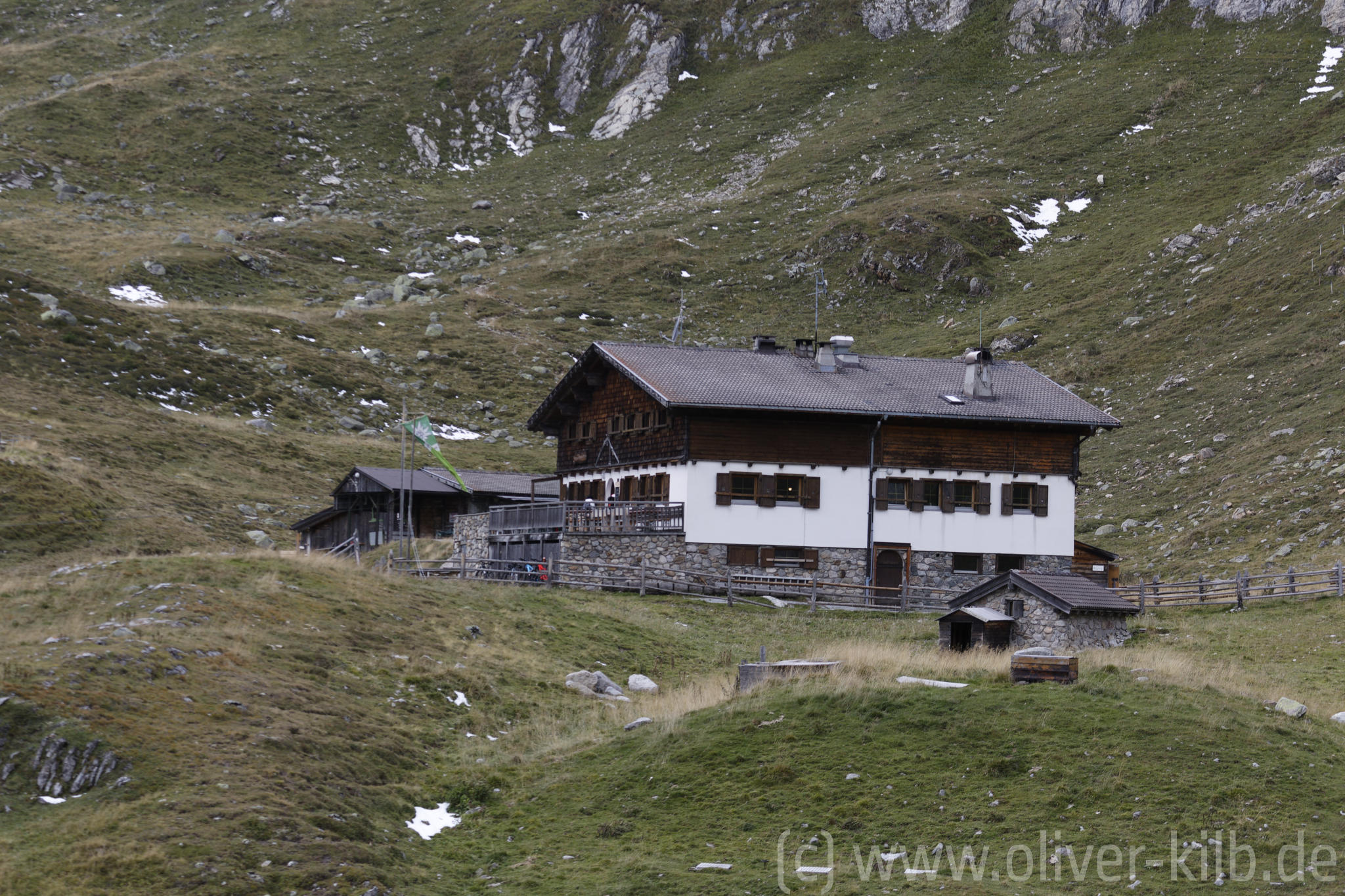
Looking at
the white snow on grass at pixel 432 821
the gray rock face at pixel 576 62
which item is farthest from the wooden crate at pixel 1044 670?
the gray rock face at pixel 576 62

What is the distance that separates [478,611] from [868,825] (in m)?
17.1

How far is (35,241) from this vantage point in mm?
99938

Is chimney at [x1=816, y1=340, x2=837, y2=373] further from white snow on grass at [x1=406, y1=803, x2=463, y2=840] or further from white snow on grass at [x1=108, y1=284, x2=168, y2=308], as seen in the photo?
white snow on grass at [x1=108, y1=284, x2=168, y2=308]

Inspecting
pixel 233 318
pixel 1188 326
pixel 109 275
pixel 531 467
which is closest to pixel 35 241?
pixel 109 275

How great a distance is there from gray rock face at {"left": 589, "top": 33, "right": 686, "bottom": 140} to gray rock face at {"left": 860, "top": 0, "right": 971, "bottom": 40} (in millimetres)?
22161

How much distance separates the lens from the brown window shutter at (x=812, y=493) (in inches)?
1895

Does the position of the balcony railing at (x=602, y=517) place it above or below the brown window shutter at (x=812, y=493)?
below

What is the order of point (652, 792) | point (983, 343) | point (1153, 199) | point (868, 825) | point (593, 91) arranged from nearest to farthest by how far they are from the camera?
1. point (868, 825)
2. point (652, 792)
3. point (983, 343)
4. point (1153, 199)
5. point (593, 91)

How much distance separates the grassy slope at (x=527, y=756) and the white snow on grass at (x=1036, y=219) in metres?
84.6

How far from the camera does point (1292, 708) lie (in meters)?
22.0

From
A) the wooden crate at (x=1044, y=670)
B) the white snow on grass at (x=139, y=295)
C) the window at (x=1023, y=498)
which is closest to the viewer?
the wooden crate at (x=1044, y=670)

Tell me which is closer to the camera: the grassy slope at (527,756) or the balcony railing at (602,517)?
the grassy slope at (527,756)

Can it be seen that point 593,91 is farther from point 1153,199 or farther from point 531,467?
point 531,467

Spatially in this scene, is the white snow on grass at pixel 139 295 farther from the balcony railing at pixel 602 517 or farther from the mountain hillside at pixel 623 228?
the balcony railing at pixel 602 517
